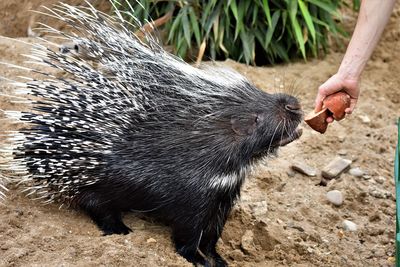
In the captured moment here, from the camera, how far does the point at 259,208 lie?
10.2ft

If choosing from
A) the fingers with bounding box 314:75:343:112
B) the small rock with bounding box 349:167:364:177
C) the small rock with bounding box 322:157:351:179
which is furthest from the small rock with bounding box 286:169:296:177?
the fingers with bounding box 314:75:343:112

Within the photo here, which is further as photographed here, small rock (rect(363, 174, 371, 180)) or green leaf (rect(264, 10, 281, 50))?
green leaf (rect(264, 10, 281, 50))

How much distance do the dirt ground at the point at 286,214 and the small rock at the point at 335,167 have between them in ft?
0.14

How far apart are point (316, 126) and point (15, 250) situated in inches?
46.6

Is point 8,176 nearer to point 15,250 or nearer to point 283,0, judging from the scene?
point 15,250

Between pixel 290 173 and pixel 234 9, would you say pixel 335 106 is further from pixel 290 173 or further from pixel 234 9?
pixel 234 9

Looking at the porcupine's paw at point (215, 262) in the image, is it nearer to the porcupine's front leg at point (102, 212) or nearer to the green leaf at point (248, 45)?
the porcupine's front leg at point (102, 212)

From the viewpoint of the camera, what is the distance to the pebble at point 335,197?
10.8ft

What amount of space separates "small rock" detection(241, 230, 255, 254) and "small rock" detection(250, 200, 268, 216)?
17 centimetres

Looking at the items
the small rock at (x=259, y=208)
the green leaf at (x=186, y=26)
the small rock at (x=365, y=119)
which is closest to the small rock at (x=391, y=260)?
the small rock at (x=259, y=208)

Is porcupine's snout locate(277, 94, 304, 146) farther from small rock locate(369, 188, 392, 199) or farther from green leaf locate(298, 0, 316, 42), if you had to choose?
green leaf locate(298, 0, 316, 42)

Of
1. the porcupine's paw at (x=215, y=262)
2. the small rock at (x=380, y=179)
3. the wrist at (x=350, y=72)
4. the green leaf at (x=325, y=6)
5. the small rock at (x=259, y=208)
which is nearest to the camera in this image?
the wrist at (x=350, y=72)

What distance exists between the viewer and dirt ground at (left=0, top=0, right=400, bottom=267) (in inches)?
99.1

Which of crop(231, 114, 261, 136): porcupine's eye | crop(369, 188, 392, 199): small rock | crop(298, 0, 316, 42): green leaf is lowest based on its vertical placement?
crop(369, 188, 392, 199): small rock
